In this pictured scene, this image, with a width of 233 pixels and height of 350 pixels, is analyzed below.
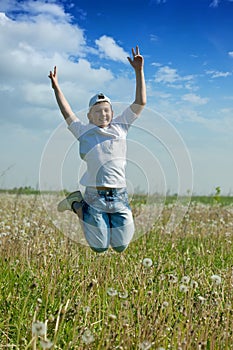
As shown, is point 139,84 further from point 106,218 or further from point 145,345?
point 145,345

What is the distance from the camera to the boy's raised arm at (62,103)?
6074 millimetres

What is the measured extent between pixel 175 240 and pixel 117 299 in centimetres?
353

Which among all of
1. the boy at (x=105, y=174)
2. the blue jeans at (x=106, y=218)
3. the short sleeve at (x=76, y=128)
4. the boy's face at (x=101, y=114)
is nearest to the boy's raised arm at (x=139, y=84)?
the boy at (x=105, y=174)

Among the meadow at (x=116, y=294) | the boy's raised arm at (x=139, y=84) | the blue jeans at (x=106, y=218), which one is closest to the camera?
the meadow at (x=116, y=294)

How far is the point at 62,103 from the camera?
6.18 m

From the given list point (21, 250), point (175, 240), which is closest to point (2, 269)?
point (21, 250)

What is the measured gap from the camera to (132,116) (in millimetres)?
5922

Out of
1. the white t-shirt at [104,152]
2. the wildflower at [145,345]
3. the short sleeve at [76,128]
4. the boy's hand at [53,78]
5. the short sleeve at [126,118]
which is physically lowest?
the wildflower at [145,345]

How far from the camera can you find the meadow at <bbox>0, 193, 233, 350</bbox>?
3.44 metres

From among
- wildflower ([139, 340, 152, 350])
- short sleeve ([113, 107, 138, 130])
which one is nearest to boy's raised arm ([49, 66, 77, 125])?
short sleeve ([113, 107, 138, 130])

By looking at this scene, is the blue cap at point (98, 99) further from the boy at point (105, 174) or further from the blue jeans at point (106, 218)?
the blue jeans at point (106, 218)

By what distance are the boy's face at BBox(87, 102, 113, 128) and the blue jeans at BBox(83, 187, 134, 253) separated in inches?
29.7

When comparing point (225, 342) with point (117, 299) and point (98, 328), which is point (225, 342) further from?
point (117, 299)

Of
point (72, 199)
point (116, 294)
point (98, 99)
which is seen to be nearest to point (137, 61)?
point (98, 99)
